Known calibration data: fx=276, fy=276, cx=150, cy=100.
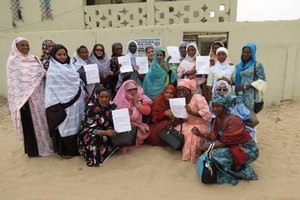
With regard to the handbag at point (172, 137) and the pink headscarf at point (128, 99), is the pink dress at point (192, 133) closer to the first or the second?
the handbag at point (172, 137)

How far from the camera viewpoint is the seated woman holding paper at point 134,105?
4.41 meters

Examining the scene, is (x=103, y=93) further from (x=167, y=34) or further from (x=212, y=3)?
(x=212, y=3)

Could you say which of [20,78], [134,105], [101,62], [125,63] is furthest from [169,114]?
[20,78]

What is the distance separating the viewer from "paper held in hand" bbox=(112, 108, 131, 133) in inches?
156

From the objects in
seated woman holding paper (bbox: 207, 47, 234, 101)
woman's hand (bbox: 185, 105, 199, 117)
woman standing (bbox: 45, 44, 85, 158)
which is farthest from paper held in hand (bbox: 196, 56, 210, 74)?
woman standing (bbox: 45, 44, 85, 158)

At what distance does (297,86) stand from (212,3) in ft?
11.1

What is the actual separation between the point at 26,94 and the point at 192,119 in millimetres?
2504

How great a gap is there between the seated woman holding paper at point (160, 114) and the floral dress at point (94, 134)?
2.42 ft

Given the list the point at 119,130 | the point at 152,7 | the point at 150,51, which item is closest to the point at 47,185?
the point at 119,130

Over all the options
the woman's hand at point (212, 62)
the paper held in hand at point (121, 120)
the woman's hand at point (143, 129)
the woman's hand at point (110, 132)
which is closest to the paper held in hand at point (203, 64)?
the woman's hand at point (212, 62)

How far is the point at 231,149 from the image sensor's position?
3.52m

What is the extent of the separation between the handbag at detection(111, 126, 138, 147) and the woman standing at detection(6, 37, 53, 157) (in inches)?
43.7

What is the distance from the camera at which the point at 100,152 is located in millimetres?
4109

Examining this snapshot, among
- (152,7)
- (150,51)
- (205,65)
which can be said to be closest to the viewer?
(205,65)
